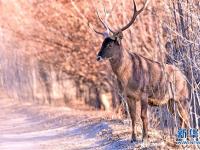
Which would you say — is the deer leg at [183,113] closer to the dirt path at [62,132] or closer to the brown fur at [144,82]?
the brown fur at [144,82]

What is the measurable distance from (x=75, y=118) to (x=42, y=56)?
39.5 ft

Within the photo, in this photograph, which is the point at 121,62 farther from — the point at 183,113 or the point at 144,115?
the point at 183,113

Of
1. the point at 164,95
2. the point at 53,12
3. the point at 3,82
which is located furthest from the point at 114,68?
the point at 3,82

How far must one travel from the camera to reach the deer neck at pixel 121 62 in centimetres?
1210

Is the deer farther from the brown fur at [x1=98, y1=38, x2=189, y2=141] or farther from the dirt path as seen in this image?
the dirt path

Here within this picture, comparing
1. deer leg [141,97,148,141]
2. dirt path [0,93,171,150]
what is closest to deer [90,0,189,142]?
deer leg [141,97,148,141]

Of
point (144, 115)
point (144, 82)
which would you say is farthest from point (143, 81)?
point (144, 115)

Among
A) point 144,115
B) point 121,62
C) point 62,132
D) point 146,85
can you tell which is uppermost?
point 121,62

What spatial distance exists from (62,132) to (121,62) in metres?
4.20

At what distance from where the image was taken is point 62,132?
15.9m

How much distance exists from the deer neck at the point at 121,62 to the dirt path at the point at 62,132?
4.18 feet

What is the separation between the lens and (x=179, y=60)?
32.8ft

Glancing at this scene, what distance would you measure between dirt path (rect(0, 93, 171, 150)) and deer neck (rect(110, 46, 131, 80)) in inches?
50.1

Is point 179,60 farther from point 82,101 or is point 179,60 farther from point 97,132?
point 82,101
